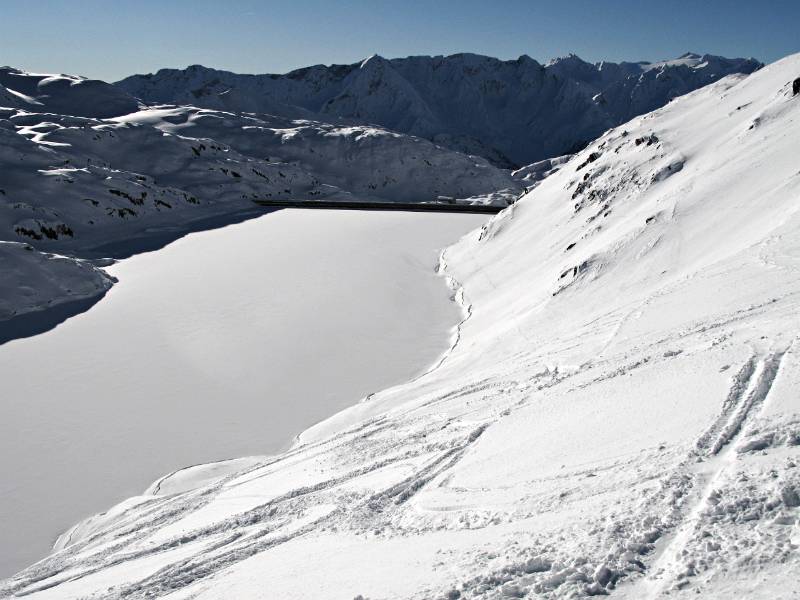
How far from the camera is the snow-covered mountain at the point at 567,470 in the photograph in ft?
17.1

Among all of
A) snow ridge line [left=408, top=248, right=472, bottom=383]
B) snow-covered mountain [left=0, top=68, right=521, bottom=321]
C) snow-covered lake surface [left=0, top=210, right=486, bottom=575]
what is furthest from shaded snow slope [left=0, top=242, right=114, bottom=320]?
snow ridge line [left=408, top=248, right=472, bottom=383]

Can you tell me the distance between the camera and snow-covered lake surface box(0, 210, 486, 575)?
43.2 feet

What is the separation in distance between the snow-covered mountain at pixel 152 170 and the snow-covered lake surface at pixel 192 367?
19.9 feet

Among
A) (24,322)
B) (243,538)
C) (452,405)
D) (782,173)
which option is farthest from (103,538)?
(782,173)

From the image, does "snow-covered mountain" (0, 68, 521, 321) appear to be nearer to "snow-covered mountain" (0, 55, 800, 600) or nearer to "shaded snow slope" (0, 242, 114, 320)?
"shaded snow slope" (0, 242, 114, 320)

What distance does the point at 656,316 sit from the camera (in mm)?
12734

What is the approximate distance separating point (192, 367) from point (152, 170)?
55.5 meters

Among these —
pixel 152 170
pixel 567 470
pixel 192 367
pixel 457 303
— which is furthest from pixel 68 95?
pixel 567 470

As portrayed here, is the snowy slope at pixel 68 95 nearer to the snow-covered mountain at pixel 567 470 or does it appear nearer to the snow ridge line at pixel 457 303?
the snow ridge line at pixel 457 303

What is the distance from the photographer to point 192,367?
18.7m

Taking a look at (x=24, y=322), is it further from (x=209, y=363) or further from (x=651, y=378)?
(x=651, y=378)

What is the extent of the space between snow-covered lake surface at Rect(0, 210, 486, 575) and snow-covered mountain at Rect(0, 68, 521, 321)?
6.06 m

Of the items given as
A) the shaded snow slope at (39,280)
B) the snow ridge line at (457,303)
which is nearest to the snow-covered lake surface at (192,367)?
the snow ridge line at (457,303)

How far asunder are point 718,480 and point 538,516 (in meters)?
1.72
